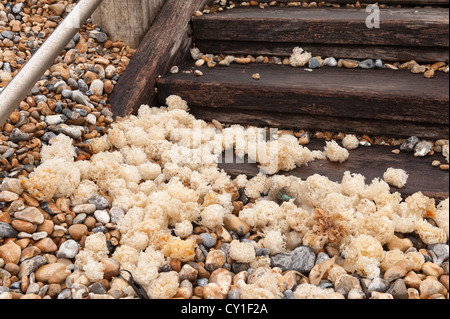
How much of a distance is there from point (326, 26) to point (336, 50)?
141mm

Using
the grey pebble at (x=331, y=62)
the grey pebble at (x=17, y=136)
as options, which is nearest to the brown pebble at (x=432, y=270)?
the grey pebble at (x=331, y=62)

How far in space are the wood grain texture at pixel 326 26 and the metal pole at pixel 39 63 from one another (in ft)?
A: 2.40

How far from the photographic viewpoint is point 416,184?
5.75 feet

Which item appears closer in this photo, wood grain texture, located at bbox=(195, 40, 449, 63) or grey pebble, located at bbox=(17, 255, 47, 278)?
grey pebble, located at bbox=(17, 255, 47, 278)

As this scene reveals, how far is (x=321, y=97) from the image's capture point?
6.89 feet

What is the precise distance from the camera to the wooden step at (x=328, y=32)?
2141mm

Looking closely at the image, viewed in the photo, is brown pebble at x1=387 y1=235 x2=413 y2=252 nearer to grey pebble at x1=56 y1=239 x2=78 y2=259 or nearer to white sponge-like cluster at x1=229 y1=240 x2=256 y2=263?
white sponge-like cluster at x1=229 y1=240 x2=256 y2=263

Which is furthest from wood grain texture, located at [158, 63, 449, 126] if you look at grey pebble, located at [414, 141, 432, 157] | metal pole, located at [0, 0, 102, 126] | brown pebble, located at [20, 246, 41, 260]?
brown pebble, located at [20, 246, 41, 260]

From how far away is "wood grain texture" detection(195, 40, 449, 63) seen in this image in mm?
2162

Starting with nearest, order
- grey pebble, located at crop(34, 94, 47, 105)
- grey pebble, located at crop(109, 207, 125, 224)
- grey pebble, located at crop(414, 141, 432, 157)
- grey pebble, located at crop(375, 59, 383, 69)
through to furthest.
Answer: grey pebble, located at crop(109, 207, 125, 224), grey pebble, located at crop(414, 141, 432, 157), grey pebble, located at crop(34, 94, 47, 105), grey pebble, located at crop(375, 59, 383, 69)

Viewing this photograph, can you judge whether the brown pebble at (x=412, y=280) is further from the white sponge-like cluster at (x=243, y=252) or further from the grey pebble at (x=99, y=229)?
the grey pebble at (x=99, y=229)

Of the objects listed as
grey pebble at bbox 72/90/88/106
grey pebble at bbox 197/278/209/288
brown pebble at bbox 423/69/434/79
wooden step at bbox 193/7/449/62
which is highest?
wooden step at bbox 193/7/449/62
